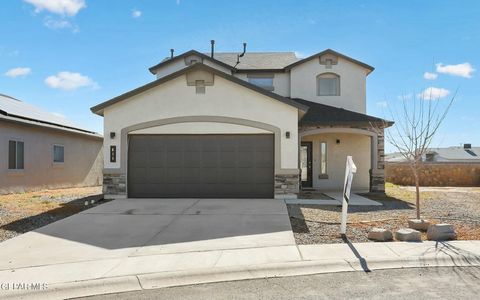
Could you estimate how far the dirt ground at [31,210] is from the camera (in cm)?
958

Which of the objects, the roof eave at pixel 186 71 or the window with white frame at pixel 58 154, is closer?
the roof eave at pixel 186 71

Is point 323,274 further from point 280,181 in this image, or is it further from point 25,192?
point 25,192

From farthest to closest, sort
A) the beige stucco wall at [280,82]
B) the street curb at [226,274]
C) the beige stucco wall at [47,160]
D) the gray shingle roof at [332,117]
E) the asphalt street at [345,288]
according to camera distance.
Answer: the beige stucco wall at [280,82], the gray shingle roof at [332,117], the beige stucco wall at [47,160], the street curb at [226,274], the asphalt street at [345,288]

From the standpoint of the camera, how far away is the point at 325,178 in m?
20.2

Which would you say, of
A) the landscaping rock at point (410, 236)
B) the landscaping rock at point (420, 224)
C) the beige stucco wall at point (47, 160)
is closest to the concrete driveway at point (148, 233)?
the landscaping rock at point (410, 236)

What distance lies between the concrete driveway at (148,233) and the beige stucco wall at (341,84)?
9.80 m

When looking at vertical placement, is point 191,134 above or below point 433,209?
above

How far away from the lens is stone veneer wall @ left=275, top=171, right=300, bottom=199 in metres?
14.2

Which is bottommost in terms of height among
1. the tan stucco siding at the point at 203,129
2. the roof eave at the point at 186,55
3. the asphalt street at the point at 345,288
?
the asphalt street at the point at 345,288

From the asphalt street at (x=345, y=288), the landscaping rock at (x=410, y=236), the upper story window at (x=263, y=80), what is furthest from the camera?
the upper story window at (x=263, y=80)

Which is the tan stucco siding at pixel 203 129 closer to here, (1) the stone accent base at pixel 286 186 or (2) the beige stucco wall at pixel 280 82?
(1) the stone accent base at pixel 286 186

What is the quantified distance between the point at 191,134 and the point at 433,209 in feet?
27.9

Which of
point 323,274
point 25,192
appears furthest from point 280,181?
point 25,192

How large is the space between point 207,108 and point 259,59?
31.4 feet
